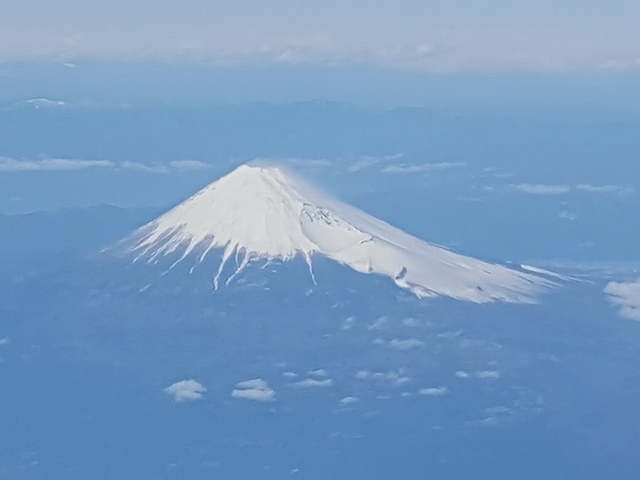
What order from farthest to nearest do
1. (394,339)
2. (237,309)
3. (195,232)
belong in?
(195,232) → (237,309) → (394,339)

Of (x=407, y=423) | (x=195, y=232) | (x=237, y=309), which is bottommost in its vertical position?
(x=407, y=423)

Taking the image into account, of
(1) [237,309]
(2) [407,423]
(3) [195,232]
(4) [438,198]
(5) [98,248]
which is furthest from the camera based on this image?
(4) [438,198]

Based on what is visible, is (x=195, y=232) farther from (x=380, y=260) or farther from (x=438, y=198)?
(x=438, y=198)

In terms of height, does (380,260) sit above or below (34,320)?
above

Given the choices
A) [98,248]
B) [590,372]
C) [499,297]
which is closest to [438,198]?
[98,248]

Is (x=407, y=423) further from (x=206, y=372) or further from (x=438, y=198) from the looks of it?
(x=438, y=198)

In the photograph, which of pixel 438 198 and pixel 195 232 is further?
pixel 438 198
